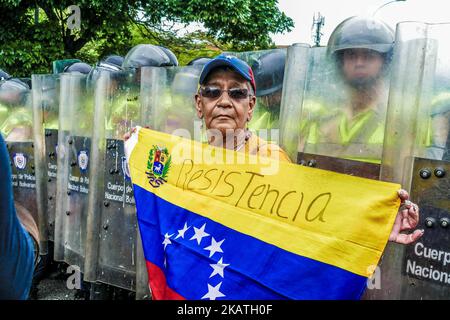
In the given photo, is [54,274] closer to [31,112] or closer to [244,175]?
[31,112]

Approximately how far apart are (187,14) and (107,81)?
872 centimetres

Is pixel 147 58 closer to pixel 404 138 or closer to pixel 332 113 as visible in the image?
pixel 332 113

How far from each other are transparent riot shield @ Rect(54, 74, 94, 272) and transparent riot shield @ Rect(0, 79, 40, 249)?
597 mm

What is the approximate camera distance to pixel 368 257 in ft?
7.27

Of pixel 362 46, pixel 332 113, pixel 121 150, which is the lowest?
pixel 121 150

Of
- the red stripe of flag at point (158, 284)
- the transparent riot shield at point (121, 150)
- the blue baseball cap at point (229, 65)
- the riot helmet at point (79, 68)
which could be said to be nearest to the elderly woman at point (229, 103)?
the blue baseball cap at point (229, 65)

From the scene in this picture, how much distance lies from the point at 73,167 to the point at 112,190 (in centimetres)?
76

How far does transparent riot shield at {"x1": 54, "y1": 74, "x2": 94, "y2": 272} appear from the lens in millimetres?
4844

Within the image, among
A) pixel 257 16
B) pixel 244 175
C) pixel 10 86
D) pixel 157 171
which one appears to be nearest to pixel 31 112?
pixel 10 86

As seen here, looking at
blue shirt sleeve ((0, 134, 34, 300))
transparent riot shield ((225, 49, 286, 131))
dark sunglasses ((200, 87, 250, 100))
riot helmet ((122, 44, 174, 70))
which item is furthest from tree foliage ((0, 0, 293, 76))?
blue shirt sleeve ((0, 134, 34, 300))

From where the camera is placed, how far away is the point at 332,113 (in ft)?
10.1

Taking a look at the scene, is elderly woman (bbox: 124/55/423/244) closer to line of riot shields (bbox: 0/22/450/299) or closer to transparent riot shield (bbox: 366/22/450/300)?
line of riot shields (bbox: 0/22/450/299)

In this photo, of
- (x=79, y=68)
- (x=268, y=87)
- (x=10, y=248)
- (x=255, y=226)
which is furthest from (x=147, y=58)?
(x=10, y=248)

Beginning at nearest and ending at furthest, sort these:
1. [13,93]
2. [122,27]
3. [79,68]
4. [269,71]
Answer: [269,71]
[13,93]
[79,68]
[122,27]
